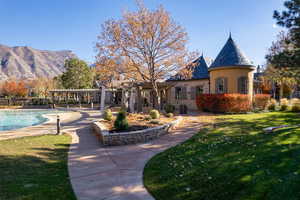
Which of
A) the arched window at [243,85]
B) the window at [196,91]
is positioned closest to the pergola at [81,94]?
the window at [196,91]

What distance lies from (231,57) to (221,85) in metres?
2.40

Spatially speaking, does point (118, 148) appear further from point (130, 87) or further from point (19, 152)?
point (130, 87)

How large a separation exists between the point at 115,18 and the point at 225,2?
7.25 m

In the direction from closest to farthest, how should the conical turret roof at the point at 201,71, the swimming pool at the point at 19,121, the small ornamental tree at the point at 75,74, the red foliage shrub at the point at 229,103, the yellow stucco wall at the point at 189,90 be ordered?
the swimming pool at the point at 19,121
the red foliage shrub at the point at 229,103
the yellow stucco wall at the point at 189,90
the conical turret roof at the point at 201,71
the small ornamental tree at the point at 75,74

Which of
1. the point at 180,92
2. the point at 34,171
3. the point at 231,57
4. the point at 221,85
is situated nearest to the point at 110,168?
the point at 34,171

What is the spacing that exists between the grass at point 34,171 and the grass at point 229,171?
1761 mm

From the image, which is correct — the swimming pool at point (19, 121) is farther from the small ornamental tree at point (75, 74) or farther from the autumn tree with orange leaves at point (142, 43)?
the small ornamental tree at point (75, 74)

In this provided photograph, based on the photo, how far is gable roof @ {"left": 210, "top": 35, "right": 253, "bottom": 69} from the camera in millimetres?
15078

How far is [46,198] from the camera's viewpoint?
3.10 metres

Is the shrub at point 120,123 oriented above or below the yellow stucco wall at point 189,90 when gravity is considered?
below

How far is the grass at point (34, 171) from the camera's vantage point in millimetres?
3244

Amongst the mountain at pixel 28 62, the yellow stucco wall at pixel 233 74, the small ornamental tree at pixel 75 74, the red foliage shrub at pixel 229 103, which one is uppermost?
the mountain at pixel 28 62

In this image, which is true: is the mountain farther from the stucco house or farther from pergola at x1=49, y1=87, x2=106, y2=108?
the stucco house

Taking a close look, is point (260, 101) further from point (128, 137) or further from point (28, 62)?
point (28, 62)
